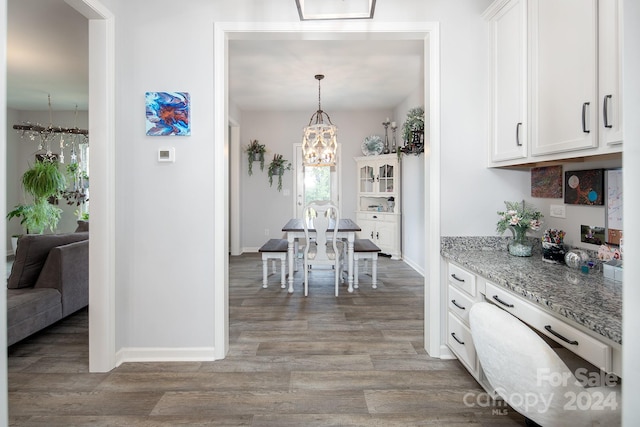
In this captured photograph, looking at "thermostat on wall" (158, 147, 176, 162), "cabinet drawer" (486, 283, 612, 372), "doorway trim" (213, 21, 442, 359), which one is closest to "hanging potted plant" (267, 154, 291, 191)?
"doorway trim" (213, 21, 442, 359)

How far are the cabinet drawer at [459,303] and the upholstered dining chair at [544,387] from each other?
883 millimetres

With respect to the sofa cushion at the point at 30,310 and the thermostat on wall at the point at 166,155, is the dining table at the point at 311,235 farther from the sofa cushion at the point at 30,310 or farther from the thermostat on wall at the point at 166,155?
the sofa cushion at the point at 30,310

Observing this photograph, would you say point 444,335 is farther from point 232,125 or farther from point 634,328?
point 232,125

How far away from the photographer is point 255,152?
6613mm

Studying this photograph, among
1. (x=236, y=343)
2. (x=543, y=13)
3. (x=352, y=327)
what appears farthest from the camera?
(x=352, y=327)

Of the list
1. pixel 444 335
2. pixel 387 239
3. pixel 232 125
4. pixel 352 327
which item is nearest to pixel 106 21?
pixel 352 327

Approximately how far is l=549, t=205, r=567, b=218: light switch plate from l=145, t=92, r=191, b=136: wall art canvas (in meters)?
2.45

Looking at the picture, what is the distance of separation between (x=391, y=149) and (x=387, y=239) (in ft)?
5.45

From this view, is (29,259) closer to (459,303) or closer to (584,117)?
(459,303)

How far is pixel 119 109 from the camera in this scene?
7.64ft

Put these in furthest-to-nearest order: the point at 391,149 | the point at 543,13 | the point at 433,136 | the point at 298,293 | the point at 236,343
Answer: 1. the point at 391,149
2. the point at 298,293
3. the point at 236,343
4. the point at 433,136
5. the point at 543,13

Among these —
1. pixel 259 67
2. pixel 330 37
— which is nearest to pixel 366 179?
pixel 259 67

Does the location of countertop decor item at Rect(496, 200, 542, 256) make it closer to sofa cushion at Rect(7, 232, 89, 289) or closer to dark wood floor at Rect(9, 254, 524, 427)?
dark wood floor at Rect(9, 254, 524, 427)

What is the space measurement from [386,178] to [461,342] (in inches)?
171
